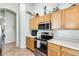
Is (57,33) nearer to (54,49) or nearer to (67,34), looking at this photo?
(67,34)

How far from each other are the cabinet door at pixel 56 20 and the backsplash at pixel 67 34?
0.21 metres

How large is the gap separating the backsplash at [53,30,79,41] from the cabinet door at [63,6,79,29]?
236 mm

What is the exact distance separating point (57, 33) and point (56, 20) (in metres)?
0.41

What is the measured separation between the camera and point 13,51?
2959 millimetres

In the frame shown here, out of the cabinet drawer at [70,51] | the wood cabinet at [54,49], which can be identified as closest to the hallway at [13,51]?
the wood cabinet at [54,49]

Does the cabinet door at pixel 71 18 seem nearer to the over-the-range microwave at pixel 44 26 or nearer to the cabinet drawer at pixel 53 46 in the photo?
the cabinet drawer at pixel 53 46

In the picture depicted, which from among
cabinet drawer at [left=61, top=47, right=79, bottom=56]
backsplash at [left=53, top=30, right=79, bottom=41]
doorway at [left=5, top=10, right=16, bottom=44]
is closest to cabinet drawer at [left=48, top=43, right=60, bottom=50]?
cabinet drawer at [left=61, top=47, right=79, bottom=56]

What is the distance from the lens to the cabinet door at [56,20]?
2.82m

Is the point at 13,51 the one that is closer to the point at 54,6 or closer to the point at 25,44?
the point at 25,44

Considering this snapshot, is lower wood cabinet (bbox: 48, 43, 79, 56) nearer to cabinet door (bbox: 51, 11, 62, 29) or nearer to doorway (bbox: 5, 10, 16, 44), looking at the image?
cabinet door (bbox: 51, 11, 62, 29)

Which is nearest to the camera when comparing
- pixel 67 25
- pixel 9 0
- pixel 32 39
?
pixel 9 0

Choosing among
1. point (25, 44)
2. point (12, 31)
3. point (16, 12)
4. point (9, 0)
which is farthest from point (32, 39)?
point (9, 0)

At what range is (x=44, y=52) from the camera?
2986 mm

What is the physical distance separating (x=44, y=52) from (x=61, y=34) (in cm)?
63
